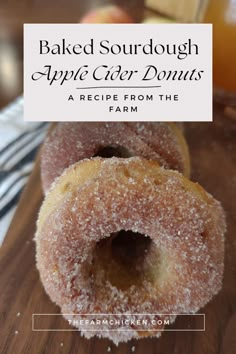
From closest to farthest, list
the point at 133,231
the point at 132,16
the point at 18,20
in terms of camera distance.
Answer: the point at 133,231 < the point at 18,20 < the point at 132,16

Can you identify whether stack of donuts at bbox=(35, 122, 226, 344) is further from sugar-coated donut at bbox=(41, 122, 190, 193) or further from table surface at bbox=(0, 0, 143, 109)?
table surface at bbox=(0, 0, 143, 109)

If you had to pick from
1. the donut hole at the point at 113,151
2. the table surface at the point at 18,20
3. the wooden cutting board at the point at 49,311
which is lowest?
the wooden cutting board at the point at 49,311

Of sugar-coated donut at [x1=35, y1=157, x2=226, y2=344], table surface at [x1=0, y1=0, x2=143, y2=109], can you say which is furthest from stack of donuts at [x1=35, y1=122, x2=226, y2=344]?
table surface at [x1=0, y1=0, x2=143, y2=109]

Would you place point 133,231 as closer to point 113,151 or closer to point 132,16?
point 113,151

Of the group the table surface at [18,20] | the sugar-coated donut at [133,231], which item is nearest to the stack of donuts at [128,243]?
the sugar-coated donut at [133,231]

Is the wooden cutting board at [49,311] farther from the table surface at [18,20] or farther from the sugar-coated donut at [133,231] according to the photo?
the table surface at [18,20]

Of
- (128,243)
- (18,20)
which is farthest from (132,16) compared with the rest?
(128,243)

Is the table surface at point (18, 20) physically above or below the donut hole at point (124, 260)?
above

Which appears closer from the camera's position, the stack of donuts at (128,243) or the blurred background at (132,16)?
the stack of donuts at (128,243)

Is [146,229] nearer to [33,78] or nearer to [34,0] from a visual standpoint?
[33,78]
